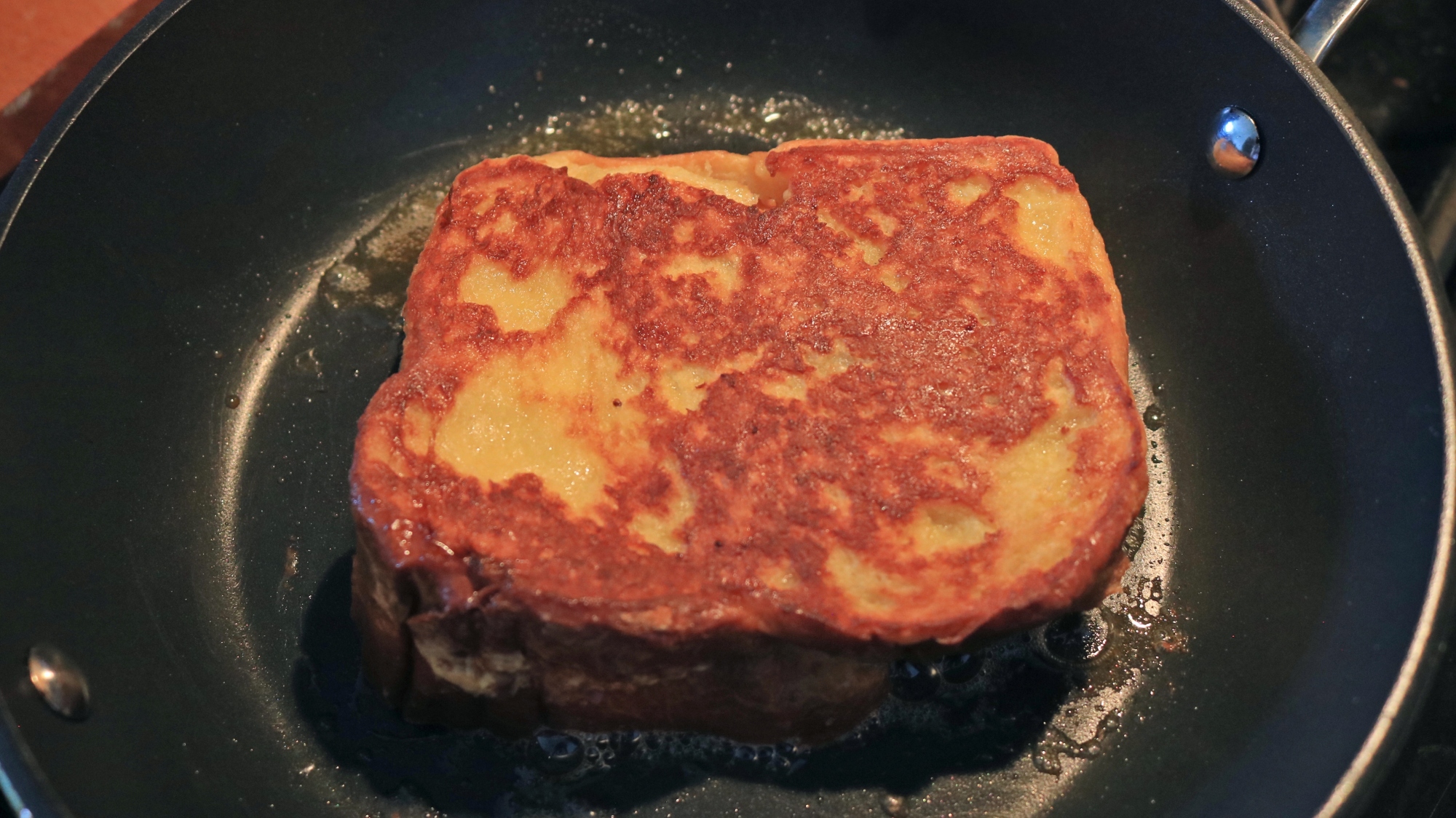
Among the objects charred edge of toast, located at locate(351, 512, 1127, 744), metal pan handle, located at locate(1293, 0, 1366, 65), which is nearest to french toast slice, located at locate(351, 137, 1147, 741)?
charred edge of toast, located at locate(351, 512, 1127, 744)

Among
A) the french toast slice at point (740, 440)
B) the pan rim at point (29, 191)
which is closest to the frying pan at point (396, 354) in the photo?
the pan rim at point (29, 191)

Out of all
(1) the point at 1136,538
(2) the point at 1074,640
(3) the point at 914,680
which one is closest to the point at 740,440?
(3) the point at 914,680

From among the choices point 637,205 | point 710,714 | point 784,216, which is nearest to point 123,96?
point 637,205

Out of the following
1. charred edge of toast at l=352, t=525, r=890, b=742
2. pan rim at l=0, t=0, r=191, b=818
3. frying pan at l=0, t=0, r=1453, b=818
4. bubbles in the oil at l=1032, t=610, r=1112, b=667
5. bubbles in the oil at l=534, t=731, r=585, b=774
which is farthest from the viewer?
bubbles in the oil at l=1032, t=610, r=1112, b=667

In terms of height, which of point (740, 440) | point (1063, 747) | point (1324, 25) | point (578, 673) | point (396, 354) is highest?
point (1324, 25)

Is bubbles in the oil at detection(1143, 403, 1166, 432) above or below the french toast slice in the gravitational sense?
below

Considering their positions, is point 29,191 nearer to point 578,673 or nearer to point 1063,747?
point 578,673

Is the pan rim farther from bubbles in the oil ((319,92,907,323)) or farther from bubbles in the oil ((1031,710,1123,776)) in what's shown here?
bubbles in the oil ((1031,710,1123,776))
